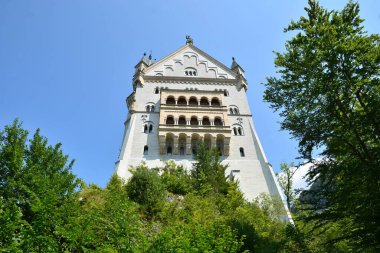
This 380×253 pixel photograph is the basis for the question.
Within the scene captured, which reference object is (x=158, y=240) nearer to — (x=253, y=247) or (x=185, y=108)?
(x=253, y=247)

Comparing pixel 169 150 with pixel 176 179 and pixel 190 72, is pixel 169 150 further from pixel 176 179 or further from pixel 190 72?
pixel 190 72

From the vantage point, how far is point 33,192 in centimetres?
1118

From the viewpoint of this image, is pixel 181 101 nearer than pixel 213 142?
No

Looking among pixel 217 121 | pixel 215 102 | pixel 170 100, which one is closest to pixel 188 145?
pixel 217 121

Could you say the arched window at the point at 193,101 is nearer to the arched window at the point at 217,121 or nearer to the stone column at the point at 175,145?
the arched window at the point at 217,121

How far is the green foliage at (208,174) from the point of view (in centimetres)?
2509

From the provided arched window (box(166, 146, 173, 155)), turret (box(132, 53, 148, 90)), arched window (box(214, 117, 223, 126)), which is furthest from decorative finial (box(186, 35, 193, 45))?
arched window (box(166, 146, 173, 155))

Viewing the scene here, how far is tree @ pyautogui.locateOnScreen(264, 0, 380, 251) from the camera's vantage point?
11.0 meters

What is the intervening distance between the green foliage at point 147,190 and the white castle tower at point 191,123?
22.4 feet

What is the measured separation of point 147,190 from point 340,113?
13453 mm

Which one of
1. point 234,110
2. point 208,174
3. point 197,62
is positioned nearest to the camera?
point 208,174

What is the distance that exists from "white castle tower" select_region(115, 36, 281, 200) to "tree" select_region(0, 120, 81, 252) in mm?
10462

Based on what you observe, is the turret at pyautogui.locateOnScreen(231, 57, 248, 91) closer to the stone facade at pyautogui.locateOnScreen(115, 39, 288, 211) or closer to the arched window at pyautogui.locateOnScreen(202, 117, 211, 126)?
the stone facade at pyautogui.locateOnScreen(115, 39, 288, 211)

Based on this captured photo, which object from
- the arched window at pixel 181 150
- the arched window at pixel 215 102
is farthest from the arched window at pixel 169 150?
the arched window at pixel 215 102
